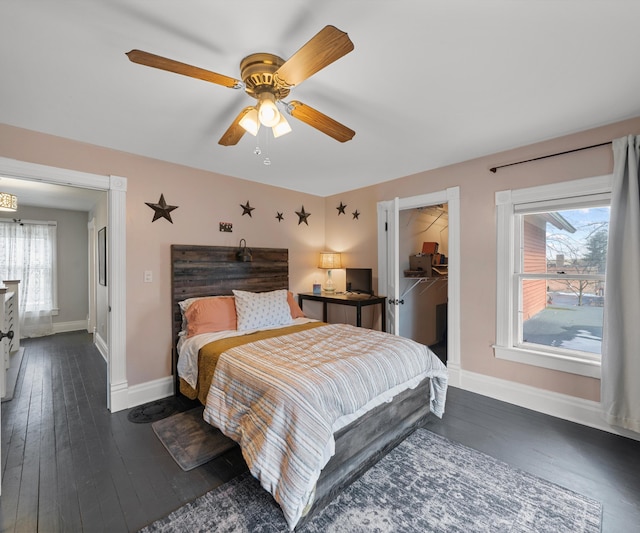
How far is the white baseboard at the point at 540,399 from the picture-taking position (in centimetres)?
247

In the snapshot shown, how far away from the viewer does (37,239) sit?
5.47 m

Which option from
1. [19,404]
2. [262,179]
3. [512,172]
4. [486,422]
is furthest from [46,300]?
[512,172]

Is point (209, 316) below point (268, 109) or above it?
below

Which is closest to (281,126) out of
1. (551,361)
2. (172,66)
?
(172,66)

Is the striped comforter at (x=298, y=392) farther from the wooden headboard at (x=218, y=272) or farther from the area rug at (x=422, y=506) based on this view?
the wooden headboard at (x=218, y=272)

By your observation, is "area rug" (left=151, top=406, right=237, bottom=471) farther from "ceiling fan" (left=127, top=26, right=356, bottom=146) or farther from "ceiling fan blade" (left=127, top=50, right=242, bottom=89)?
"ceiling fan blade" (left=127, top=50, right=242, bottom=89)

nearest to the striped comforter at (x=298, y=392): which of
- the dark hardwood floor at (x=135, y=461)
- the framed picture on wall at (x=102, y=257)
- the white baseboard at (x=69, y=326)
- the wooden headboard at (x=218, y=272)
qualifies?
the dark hardwood floor at (x=135, y=461)

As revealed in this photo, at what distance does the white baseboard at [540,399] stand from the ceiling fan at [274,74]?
9.25ft

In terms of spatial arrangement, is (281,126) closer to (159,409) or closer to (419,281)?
(159,409)

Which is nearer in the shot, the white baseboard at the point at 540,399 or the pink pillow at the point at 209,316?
the white baseboard at the point at 540,399

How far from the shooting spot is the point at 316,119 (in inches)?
71.0

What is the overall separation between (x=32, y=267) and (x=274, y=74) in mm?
6441

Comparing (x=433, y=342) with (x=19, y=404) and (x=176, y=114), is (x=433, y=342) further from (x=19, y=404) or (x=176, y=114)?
(x=19, y=404)

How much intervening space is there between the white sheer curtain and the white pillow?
4712 mm
